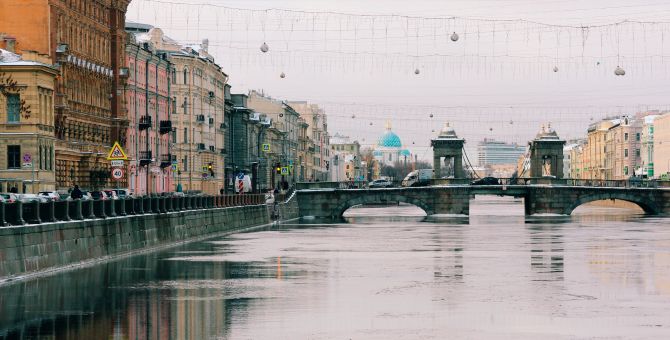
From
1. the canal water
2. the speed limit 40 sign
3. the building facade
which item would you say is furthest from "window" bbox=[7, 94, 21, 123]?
the speed limit 40 sign

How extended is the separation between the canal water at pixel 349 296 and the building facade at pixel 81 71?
2757 cm

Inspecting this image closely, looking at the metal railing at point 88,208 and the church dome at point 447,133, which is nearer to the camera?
the metal railing at point 88,208

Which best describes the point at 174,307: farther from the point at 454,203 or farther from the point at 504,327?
the point at 454,203

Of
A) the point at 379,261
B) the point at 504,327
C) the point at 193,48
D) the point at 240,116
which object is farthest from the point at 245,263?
the point at 240,116

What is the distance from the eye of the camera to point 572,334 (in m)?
18.6

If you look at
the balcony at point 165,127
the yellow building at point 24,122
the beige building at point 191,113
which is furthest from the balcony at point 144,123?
the yellow building at point 24,122

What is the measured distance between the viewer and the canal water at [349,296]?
1925 cm

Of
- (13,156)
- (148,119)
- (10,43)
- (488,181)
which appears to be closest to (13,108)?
(13,156)

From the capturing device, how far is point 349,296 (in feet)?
82.3

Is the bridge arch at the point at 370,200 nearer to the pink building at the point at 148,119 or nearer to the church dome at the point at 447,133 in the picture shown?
the church dome at the point at 447,133

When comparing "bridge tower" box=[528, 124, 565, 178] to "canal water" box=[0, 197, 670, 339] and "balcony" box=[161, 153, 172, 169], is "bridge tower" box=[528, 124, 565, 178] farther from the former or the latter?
"canal water" box=[0, 197, 670, 339]

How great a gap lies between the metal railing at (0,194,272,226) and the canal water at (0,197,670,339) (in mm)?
1814

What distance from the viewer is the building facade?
216 feet

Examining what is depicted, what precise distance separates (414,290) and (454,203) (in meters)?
81.4
